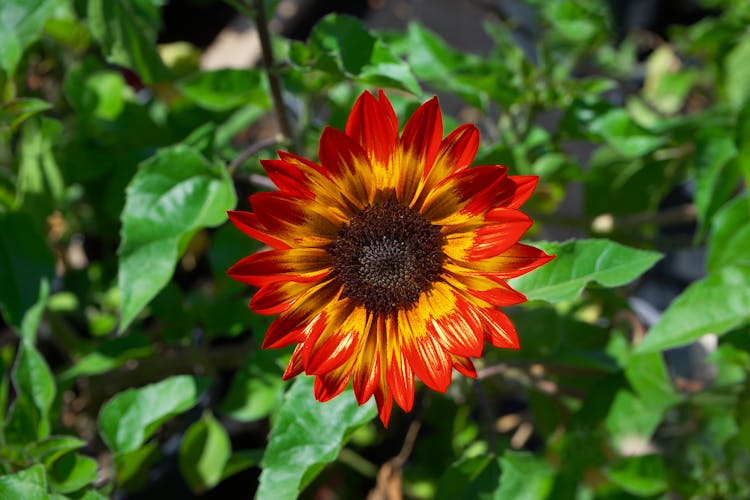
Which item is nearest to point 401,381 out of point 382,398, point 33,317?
point 382,398

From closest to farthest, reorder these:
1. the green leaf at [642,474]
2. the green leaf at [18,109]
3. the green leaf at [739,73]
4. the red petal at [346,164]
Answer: the red petal at [346,164] → the green leaf at [18,109] → the green leaf at [642,474] → the green leaf at [739,73]

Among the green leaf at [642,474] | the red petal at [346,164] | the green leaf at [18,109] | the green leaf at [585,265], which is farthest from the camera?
the green leaf at [642,474]

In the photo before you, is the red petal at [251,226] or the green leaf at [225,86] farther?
the green leaf at [225,86]

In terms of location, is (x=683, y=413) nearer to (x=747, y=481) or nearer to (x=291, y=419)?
(x=747, y=481)

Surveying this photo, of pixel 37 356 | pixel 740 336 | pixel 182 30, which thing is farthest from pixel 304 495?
pixel 182 30

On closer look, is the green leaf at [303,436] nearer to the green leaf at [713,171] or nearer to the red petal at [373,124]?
the red petal at [373,124]

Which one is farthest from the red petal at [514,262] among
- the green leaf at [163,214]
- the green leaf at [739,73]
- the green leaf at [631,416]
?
the green leaf at [739,73]
